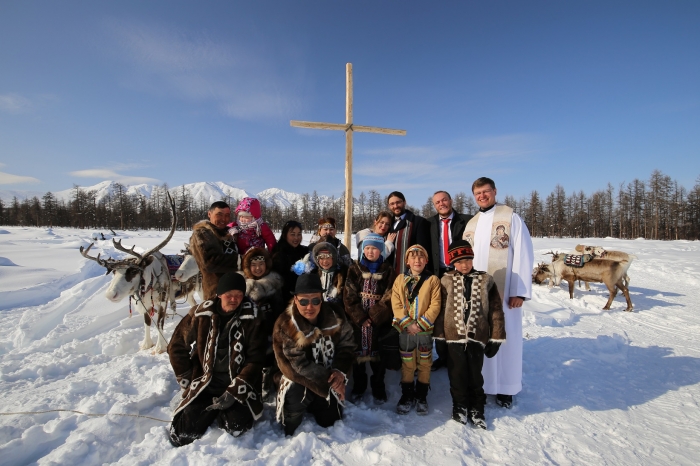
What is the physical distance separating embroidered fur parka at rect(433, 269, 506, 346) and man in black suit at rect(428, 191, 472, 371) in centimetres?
98

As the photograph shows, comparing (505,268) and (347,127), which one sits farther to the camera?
(347,127)

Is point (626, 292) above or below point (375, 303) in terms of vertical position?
below

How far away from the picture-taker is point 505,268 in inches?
140

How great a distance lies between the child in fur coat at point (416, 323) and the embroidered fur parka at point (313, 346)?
0.62 meters

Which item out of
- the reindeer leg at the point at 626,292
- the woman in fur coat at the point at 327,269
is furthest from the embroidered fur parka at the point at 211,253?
the reindeer leg at the point at 626,292

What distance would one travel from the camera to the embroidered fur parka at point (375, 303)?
3451mm

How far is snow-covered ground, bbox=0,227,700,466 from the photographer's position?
248 cm

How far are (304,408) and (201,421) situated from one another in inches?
36.6

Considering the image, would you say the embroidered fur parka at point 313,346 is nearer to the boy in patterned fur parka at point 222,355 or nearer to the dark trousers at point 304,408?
the dark trousers at point 304,408

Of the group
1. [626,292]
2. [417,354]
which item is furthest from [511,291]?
[626,292]

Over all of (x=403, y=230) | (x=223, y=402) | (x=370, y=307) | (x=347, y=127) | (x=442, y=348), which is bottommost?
(x=223, y=402)

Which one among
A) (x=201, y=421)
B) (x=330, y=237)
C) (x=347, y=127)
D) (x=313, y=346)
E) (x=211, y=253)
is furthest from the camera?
(x=347, y=127)

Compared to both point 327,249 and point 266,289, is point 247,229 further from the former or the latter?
point 327,249

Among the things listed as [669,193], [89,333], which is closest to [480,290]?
[89,333]
